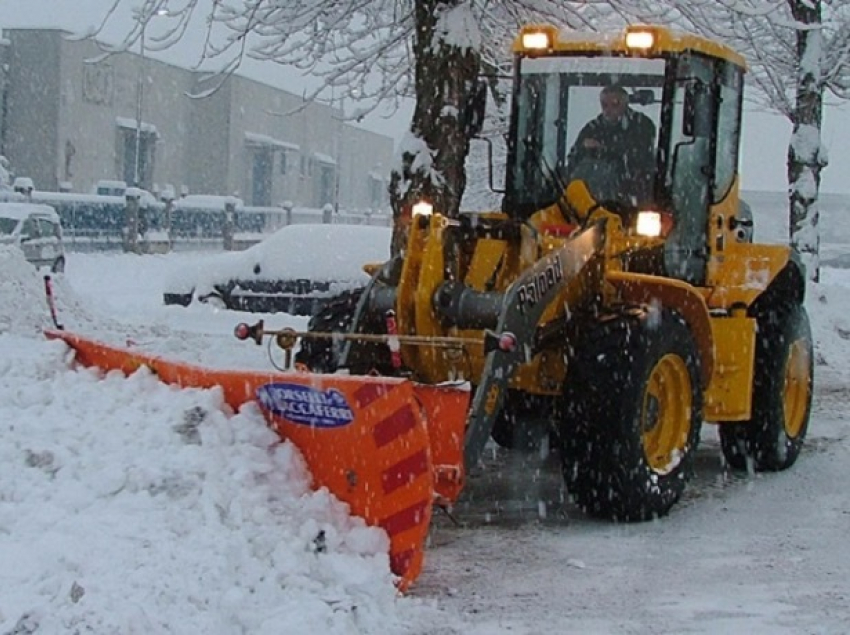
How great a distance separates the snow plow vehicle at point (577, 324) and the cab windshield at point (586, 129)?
0.5 inches

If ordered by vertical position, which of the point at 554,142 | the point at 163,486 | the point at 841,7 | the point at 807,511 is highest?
the point at 841,7

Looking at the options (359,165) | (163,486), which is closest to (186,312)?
(163,486)

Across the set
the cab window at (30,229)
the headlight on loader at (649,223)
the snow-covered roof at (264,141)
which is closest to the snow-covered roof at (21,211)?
the cab window at (30,229)

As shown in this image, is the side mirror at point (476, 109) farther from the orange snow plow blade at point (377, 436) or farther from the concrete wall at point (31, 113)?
the concrete wall at point (31, 113)

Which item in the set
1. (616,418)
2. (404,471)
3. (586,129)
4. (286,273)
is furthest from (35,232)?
(404,471)

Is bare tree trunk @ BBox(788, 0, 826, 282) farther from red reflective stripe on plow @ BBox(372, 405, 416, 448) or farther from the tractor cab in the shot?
red reflective stripe on plow @ BBox(372, 405, 416, 448)

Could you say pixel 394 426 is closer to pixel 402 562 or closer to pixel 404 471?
pixel 404 471

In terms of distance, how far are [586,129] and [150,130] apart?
1746 inches

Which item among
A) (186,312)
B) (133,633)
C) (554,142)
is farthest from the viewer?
(186,312)

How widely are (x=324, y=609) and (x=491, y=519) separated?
7.61 ft

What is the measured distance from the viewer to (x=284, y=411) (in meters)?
5.96

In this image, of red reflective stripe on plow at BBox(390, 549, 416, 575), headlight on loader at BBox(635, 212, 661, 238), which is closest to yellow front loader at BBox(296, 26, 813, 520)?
headlight on loader at BBox(635, 212, 661, 238)

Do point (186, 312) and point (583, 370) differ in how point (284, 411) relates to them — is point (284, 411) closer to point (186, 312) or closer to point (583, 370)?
point (583, 370)

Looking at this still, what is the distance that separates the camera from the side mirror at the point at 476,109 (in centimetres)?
796
